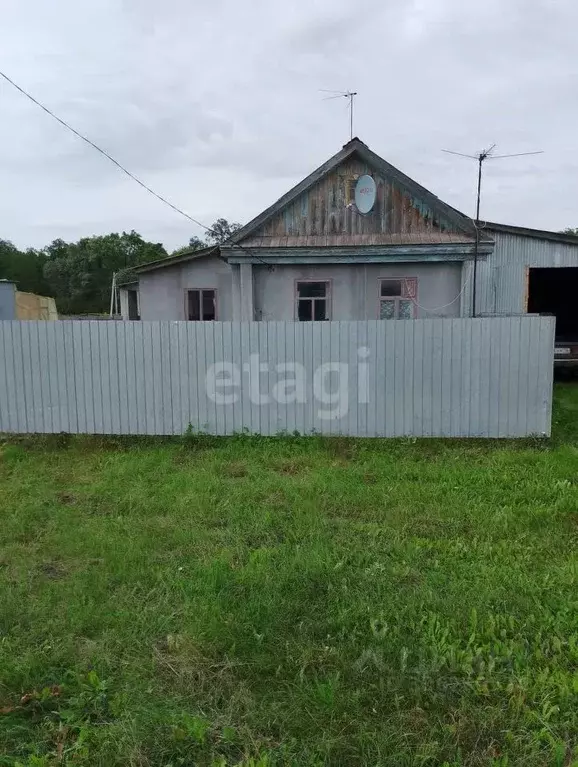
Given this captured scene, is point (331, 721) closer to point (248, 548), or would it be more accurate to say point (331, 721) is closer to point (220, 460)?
point (248, 548)

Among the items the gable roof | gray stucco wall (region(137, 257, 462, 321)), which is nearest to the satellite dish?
the gable roof

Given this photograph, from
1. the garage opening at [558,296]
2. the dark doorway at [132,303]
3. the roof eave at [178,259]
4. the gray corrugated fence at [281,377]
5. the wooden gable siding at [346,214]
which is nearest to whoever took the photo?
the gray corrugated fence at [281,377]

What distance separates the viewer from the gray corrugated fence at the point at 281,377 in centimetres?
675

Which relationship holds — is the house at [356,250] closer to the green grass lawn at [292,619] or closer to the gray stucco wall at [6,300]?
the green grass lawn at [292,619]

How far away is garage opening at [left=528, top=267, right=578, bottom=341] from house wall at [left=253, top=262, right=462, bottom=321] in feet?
23.5

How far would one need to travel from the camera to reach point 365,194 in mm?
11461

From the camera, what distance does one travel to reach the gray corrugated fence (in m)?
6.75

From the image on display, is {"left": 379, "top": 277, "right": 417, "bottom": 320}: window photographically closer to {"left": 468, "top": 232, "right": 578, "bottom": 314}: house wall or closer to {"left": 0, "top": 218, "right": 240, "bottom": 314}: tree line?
{"left": 468, "top": 232, "right": 578, "bottom": 314}: house wall

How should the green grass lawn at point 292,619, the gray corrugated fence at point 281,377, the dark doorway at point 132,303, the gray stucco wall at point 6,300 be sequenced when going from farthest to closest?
the dark doorway at point 132,303, the gray stucco wall at point 6,300, the gray corrugated fence at point 281,377, the green grass lawn at point 292,619

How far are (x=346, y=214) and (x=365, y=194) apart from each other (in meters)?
0.59

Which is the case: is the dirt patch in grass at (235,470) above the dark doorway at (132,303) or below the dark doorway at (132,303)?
below

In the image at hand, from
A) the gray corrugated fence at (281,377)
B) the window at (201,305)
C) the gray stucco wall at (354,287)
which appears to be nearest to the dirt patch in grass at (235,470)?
the gray corrugated fence at (281,377)

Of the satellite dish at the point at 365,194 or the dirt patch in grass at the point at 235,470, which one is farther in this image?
the satellite dish at the point at 365,194

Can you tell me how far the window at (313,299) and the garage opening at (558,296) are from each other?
28.6 feet
